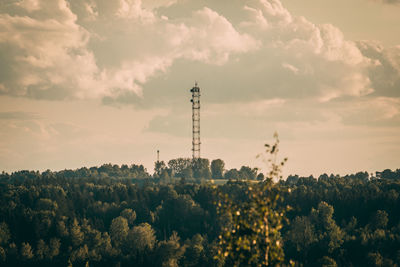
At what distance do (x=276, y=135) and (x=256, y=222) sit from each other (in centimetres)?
472

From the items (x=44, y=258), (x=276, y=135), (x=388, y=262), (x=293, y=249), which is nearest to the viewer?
(x=276, y=135)

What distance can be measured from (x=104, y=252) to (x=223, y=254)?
163605 millimetres

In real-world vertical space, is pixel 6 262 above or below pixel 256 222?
below

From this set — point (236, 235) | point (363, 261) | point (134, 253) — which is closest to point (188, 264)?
point (134, 253)

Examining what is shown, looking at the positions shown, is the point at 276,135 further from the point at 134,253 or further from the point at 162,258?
the point at 134,253

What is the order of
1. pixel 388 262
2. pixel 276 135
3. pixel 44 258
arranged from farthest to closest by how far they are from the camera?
pixel 44 258 < pixel 388 262 < pixel 276 135

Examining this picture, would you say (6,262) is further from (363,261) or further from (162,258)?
(363,261)

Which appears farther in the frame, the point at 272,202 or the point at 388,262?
the point at 388,262

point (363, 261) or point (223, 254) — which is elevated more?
point (223, 254)

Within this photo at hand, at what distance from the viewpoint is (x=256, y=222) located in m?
31.0

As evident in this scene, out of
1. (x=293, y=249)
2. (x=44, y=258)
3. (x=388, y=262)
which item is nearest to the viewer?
(x=388, y=262)

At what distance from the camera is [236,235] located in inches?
1246

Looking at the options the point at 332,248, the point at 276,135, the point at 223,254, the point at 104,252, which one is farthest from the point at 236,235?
the point at 104,252

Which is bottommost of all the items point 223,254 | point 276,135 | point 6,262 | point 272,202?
point 6,262
